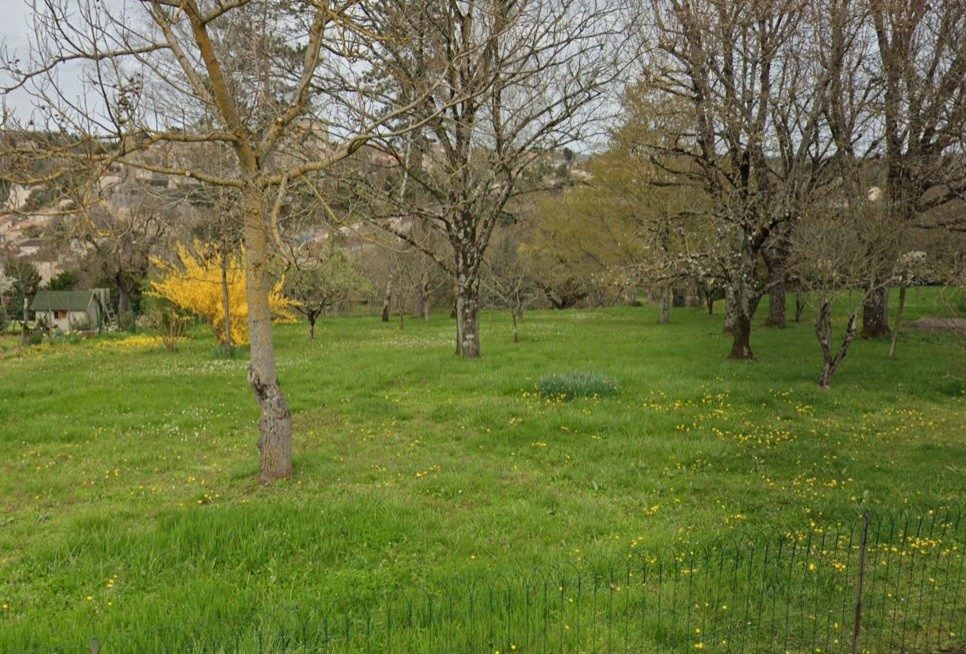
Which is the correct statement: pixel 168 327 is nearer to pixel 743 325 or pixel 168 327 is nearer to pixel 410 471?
pixel 410 471

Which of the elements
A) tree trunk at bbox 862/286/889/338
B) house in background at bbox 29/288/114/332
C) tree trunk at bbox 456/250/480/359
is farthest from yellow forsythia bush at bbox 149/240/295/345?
tree trunk at bbox 862/286/889/338

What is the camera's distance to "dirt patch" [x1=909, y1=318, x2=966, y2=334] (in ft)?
69.1

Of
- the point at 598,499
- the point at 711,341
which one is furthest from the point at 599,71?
the point at 598,499

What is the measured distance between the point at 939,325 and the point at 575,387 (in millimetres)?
16834

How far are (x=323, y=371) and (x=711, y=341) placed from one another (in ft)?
38.8

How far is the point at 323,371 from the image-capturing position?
54.3ft

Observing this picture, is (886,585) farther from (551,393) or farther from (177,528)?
(551,393)

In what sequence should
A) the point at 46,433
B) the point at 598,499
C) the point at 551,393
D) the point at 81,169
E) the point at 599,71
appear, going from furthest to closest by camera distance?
the point at 599,71
the point at 551,393
the point at 46,433
the point at 598,499
the point at 81,169

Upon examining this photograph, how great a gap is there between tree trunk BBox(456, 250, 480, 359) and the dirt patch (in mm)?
14496

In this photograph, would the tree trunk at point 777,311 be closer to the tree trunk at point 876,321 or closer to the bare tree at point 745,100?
the tree trunk at point 876,321

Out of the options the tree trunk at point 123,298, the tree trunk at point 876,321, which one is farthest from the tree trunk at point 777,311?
the tree trunk at point 123,298

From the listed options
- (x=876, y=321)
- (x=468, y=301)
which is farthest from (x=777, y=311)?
(x=468, y=301)

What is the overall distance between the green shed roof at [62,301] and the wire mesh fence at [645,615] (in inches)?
1373

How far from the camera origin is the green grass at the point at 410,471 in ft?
18.9
